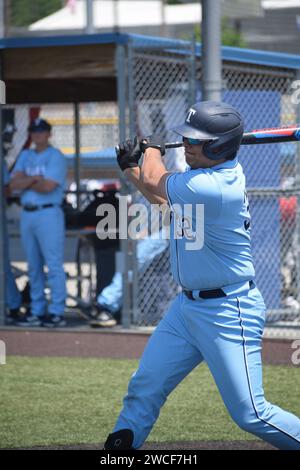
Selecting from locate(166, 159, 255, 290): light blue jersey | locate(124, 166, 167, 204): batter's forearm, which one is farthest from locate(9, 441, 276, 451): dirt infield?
locate(124, 166, 167, 204): batter's forearm

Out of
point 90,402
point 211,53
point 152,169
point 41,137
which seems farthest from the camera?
point 41,137

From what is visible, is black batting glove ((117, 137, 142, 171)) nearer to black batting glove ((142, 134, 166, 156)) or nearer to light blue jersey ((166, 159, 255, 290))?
black batting glove ((142, 134, 166, 156))

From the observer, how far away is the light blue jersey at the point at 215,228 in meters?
4.57

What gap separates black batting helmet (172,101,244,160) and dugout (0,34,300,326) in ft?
14.9

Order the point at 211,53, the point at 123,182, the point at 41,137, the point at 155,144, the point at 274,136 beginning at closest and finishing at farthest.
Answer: the point at 155,144 < the point at 274,136 < the point at 211,53 < the point at 123,182 < the point at 41,137

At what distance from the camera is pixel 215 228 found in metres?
4.62

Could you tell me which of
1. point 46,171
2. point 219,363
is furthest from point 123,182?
point 219,363

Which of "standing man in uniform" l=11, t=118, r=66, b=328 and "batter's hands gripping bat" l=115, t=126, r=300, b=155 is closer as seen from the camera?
"batter's hands gripping bat" l=115, t=126, r=300, b=155

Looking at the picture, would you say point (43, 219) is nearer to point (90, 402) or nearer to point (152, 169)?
point (90, 402)

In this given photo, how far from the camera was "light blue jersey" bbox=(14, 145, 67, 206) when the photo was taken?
964cm

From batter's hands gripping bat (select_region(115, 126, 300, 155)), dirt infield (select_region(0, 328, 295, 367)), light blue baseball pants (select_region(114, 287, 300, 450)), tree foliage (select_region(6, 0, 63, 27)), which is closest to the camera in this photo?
light blue baseball pants (select_region(114, 287, 300, 450))

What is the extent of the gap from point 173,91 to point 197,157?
5.50 metres

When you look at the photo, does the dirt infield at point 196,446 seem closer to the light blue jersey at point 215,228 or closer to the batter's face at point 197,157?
the light blue jersey at point 215,228

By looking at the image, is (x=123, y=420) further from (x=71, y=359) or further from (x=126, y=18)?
(x=126, y=18)
